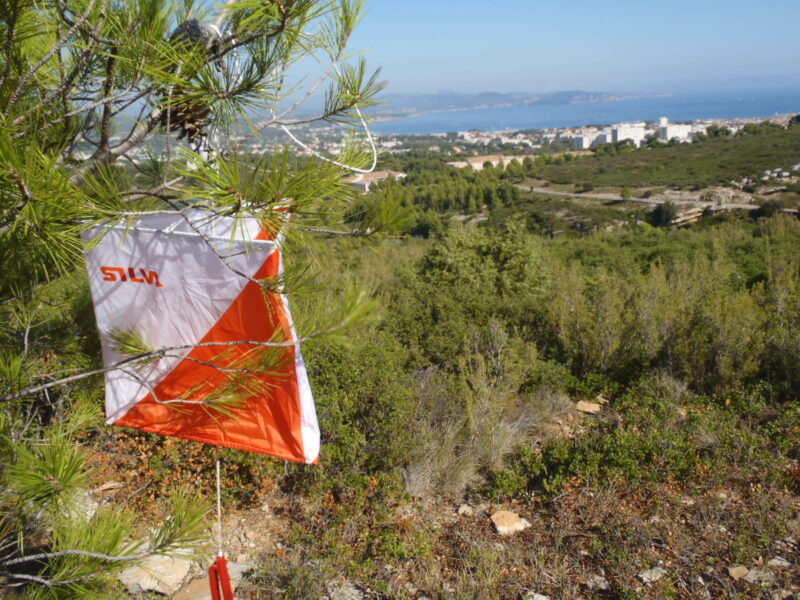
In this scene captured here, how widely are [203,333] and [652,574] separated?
233 centimetres

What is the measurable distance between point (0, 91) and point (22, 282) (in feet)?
2.46

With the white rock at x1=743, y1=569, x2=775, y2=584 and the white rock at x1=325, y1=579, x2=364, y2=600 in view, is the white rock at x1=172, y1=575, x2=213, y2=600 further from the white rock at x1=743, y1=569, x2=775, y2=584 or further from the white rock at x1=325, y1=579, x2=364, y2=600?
the white rock at x1=743, y1=569, x2=775, y2=584

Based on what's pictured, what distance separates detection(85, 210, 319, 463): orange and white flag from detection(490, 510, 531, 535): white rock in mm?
1727

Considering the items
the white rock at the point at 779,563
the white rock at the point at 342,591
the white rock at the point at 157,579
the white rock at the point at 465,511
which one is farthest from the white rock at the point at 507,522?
the white rock at the point at 157,579

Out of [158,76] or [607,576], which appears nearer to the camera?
[158,76]

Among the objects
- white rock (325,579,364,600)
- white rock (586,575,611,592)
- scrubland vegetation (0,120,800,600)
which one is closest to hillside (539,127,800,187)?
scrubland vegetation (0,120,800,600)

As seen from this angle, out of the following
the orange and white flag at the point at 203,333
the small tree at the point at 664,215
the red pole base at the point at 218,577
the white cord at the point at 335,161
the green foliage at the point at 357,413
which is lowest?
the small tree at the point at 664,215

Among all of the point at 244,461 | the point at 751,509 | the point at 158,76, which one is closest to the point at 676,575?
the point at 751,509

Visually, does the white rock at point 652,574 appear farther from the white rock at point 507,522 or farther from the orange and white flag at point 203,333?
the orange and white flag at point 203,333

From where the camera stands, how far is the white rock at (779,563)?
2.43 metres

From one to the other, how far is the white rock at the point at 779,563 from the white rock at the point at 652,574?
1.63 ft

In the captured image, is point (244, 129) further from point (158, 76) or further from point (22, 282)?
point (22, 282)

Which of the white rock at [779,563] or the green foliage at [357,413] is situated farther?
the green foliage at [357,413]

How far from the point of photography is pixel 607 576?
249 cm
